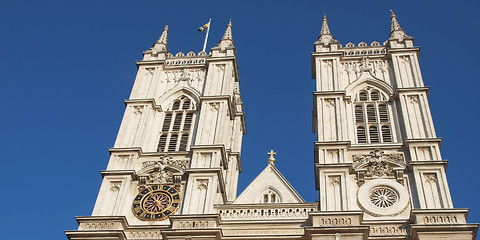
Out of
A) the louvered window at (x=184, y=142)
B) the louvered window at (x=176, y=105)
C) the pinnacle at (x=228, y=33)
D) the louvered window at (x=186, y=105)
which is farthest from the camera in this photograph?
the pinnacle at (x=228, y=33)

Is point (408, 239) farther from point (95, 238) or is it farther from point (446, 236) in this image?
point (95, 238)

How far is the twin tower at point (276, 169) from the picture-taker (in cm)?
2433

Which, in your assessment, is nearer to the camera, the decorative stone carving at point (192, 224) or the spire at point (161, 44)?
the decorative stone carving at point (192, 224)

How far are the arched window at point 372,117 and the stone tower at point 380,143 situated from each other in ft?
0.15

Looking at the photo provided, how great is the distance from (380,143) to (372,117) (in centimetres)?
215

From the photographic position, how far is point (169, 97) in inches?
1270

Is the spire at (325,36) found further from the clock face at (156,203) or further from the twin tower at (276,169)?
the clock face at (156,203)

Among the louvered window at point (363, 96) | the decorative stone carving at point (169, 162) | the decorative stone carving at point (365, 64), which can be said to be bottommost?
the decorative stone carving at point (169, 162)

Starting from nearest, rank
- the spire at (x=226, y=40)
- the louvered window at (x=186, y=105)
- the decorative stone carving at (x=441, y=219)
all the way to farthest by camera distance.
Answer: the decorative stone carving at (x=441, y=219) → the louvered window at (x=186, y=105) → the spire at (x=226, y=40)

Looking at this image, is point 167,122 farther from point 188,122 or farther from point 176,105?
point 176,105

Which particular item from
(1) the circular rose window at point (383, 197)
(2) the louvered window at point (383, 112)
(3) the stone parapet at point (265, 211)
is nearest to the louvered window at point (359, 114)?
(2) the louvered window at point (383, 112)

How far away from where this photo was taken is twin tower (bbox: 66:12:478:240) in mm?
24328

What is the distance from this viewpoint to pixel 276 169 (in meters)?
28.9

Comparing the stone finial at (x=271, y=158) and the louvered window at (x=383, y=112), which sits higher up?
the louvered window at (x=383, y=112)
